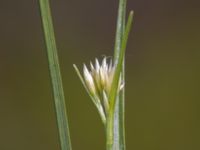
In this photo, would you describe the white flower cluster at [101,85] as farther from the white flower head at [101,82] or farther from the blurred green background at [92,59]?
the blurred green background at [92,59]

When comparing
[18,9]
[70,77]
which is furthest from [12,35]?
[70,77]

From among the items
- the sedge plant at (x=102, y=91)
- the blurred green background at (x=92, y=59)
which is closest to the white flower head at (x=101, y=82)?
the sedge plant at (x=102, y=91)

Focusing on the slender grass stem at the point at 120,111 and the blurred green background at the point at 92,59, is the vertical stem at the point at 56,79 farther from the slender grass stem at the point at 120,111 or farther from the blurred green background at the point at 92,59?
the blurred green background at the point at 92,59

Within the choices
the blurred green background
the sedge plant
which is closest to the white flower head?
the sedge plant

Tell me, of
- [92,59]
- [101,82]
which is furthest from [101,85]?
[92,59]

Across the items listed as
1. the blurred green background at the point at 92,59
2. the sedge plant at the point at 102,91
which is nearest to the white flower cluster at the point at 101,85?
the sedge plant at the point at 102,91

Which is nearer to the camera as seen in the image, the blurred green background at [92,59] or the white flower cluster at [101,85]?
the white flower cluster at [101,85]

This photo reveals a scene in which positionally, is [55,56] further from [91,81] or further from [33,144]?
[33,144]

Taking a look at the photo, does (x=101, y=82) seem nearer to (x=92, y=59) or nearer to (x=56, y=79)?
(x=56, y=79)
